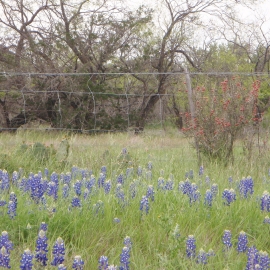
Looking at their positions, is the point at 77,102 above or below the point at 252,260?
above

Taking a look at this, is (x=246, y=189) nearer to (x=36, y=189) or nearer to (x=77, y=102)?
(x=36, y=189)

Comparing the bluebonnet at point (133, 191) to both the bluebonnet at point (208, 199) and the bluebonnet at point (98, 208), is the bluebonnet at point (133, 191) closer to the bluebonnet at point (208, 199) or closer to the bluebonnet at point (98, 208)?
the bluebonnet at point (98, 208)

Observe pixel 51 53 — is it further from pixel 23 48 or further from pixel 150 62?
pixel 150 62

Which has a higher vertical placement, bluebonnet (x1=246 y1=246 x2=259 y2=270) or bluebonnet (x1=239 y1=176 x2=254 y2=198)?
bluebonnet (x1=239 y1=176 x2=254 y2=198)

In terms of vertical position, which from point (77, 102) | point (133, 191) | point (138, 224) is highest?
point (77, 102)

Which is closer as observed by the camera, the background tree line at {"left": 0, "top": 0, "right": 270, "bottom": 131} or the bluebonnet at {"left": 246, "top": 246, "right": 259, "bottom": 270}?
the bluebonnet at {"left": 246, "top": 246, "right": 259, "bottom": 270}

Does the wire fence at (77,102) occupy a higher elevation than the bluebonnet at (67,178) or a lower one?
higher

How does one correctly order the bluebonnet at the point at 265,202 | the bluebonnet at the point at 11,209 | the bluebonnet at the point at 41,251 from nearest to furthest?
the bluebonnet at the point at 41,251, the bluebonnet at the point at 11,209, the bluebonnet at the point at 265,202

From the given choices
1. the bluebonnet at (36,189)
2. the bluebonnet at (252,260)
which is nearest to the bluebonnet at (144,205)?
the bluebonnet at (36,189)

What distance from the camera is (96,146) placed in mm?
7547

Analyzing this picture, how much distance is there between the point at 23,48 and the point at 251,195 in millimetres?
11941

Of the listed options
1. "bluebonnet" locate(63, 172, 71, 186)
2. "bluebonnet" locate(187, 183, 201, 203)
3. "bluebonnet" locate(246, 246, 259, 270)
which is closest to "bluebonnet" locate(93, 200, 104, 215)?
"bluebonnet" locate(187, 183, 201, 203)

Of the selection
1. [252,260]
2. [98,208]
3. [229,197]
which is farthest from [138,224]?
[252,260]

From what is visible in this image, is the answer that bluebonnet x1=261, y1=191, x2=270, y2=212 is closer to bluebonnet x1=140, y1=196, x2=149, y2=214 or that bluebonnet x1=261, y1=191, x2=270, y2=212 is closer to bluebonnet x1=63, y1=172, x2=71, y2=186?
bluebonnet x1=140, y1=196, x2=149, y2=214
